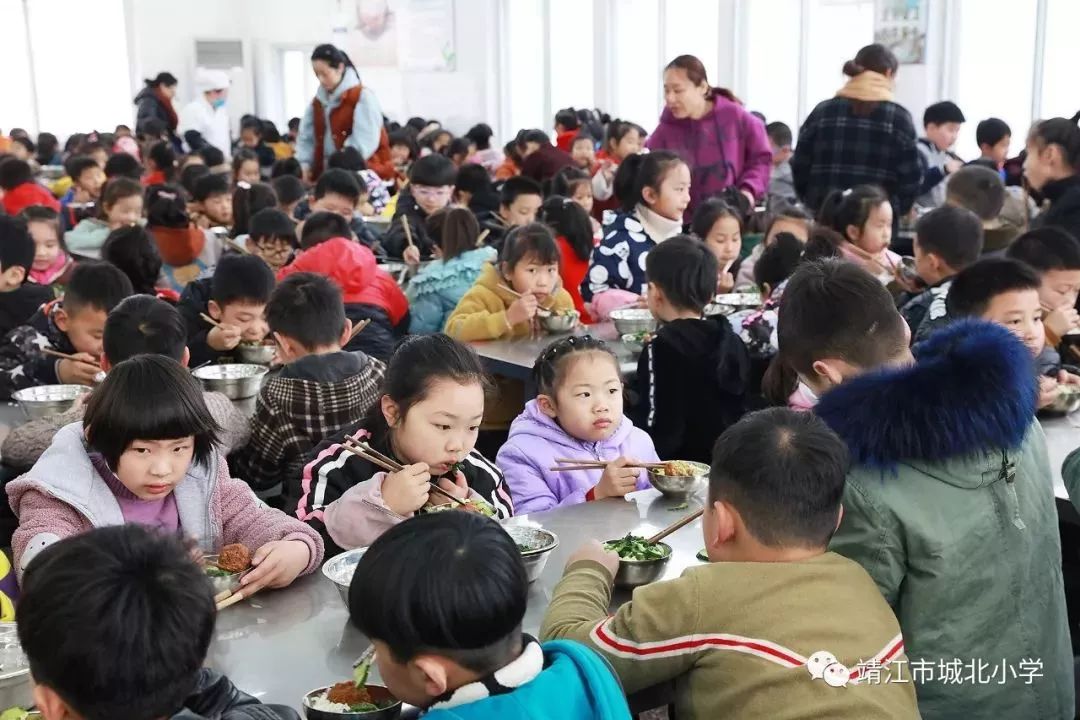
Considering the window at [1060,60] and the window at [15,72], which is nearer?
the window at [1060,60]

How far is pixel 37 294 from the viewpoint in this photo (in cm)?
385

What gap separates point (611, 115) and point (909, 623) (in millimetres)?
10484

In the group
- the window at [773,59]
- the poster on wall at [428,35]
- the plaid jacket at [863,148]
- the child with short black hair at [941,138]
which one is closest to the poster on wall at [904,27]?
the child with short black hair at [941,138]

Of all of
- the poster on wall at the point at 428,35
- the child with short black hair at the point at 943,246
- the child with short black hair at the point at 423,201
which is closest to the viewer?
the child with short black hair at the point at 943,246

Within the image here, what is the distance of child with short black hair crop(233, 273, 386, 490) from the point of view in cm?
276

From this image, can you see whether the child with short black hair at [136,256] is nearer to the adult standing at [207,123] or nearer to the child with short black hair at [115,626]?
the child with short black hair at [115,626]

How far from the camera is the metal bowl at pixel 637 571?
1766 mm

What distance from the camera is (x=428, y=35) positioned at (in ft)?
44.5

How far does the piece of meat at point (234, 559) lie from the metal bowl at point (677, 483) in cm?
79

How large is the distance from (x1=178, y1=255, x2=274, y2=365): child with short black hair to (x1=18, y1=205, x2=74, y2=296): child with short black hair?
119 centimetres

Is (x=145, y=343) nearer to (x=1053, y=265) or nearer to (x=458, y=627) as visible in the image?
(x=458, y=627)

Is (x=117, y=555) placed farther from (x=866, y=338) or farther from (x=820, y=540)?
(x=866, y=338)

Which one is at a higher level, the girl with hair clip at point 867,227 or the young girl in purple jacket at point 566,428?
the girl with hair clip at point 867,227

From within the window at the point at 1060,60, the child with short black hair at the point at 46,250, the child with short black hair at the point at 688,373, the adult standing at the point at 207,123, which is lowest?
the child with short black hair at the point at 688,373
